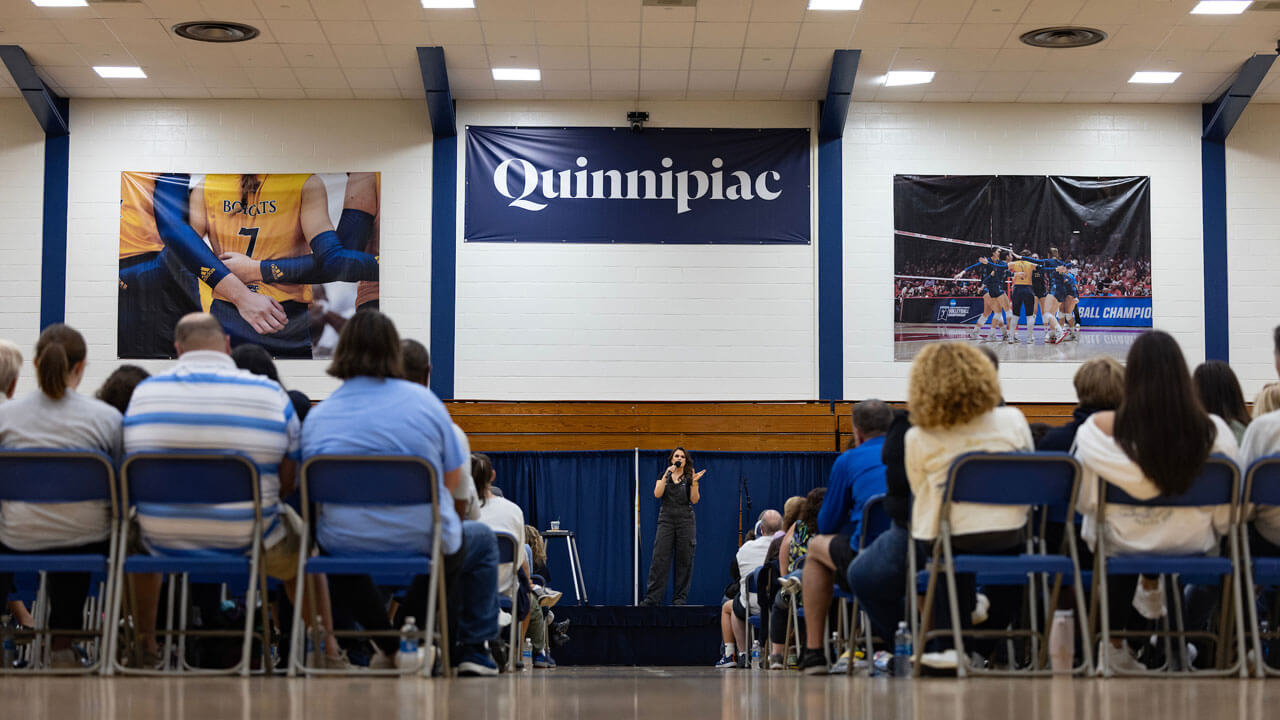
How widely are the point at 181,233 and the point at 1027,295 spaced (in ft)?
28.1

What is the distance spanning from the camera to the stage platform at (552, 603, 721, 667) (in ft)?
36.6

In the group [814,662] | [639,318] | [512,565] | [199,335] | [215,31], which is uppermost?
[215,31]

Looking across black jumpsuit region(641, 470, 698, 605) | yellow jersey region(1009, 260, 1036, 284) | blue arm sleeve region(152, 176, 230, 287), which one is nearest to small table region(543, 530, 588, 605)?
black jumpsuit region(641, 470, 698, 605)

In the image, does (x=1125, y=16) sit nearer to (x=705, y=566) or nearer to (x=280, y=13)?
(x=705, y=566)

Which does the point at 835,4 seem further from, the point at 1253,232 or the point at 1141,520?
the point at 1141,520

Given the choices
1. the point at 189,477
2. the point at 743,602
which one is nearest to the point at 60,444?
the point at 189,477

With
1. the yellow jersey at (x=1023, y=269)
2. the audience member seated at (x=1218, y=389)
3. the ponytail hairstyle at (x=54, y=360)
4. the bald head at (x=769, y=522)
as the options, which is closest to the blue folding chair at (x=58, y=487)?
the ponytail hairstyle at (x=54, y=360)

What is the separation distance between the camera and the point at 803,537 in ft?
24.0

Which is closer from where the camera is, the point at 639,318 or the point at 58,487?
the point at 58,487

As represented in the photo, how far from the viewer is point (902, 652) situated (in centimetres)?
445

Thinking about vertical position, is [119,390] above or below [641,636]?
above

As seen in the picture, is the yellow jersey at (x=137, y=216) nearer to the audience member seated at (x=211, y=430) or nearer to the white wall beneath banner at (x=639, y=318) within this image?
the white wall beneath banner at (x=639, y=318)

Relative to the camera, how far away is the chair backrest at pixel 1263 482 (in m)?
4.08

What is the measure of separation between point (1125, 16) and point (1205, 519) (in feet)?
26.3
